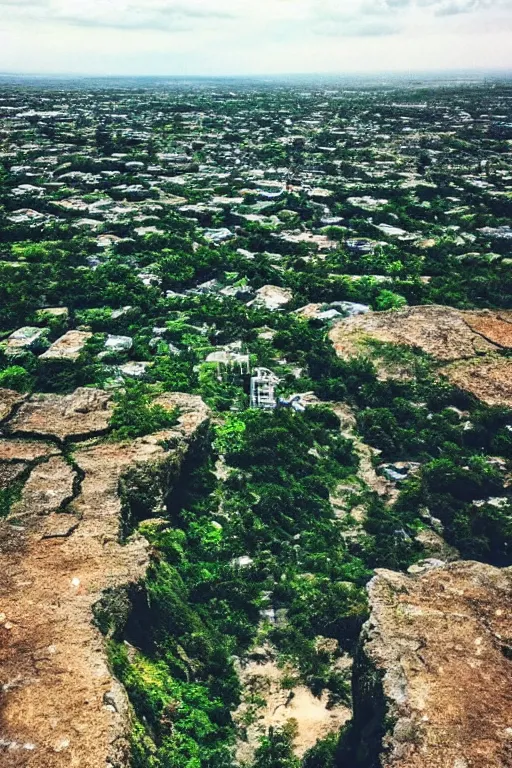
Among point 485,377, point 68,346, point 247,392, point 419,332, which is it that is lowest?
point 247,392

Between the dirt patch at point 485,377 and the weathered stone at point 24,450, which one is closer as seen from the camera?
the weathered stone at point 24,450

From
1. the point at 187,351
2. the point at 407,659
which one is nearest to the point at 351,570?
the point at 407,659

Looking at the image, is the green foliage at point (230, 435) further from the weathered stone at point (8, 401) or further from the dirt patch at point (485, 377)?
the dirt patch at point (485, 377)

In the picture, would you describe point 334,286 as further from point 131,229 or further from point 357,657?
point 357,657

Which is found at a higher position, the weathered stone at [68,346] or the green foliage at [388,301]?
the green foliage at [388,301]

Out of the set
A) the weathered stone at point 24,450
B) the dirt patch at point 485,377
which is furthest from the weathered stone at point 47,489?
the dirt patch at point 485,377

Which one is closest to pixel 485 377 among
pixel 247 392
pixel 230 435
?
pixel 247 392

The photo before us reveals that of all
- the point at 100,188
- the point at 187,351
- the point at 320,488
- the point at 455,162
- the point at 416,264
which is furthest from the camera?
the point at 455,162

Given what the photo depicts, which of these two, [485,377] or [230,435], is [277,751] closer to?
[230,435]
